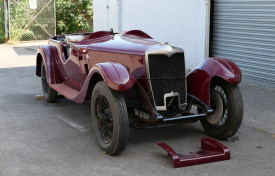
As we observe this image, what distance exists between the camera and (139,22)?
12836 mm

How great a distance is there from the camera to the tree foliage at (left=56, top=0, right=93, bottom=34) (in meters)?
19.2

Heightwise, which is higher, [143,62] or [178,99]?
[143,62]

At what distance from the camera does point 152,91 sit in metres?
5.39

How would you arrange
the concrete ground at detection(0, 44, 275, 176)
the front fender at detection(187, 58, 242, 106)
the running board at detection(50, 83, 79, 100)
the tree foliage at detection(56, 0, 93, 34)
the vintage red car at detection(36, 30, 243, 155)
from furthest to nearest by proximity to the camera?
the tree foliage at detection(56, 0, 93, 34) → the running board at detection(50, 83, 79, 100) → the front fender at detection(187, 58, 242, 106) → the vintage red car at detection(36, 30, 243, 155) → the concrete ground at detection(0, 44, 275, 176)

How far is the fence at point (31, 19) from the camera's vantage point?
18.1m

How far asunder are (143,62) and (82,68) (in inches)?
57.3

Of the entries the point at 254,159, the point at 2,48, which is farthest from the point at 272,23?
the point at 2,48

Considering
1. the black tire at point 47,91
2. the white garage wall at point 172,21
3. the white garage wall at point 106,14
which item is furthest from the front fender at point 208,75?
the white garage wall at point 106,14

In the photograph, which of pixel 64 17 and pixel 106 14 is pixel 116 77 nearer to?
pixel 106 14

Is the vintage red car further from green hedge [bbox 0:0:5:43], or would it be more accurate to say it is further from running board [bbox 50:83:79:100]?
green hedge [bbox 0:0:5:43]

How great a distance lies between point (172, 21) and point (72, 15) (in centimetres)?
868

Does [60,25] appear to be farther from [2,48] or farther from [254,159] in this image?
[254,159]

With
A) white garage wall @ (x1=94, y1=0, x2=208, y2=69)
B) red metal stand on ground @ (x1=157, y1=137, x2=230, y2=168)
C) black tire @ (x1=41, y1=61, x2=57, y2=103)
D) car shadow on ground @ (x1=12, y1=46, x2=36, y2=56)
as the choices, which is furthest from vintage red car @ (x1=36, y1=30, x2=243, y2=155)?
car shadow on ground @ (x1=12, y1=46, x2=36, y2=56)

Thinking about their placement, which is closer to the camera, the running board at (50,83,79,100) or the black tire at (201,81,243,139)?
the black tire at (201,81,243,139)
